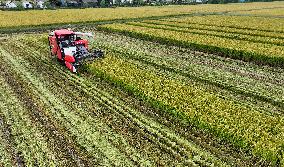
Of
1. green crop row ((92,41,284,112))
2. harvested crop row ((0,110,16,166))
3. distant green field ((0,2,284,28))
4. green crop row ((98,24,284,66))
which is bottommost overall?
harvested crop row ((0,110,16,166))

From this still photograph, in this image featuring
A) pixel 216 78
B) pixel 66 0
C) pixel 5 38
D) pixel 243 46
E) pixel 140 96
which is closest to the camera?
pixel 140 96

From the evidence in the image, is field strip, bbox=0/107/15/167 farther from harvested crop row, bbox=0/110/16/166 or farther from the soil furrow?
the soil furrow

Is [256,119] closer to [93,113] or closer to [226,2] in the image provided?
[93,113]

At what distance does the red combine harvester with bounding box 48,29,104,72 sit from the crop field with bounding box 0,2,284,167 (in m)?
0.50

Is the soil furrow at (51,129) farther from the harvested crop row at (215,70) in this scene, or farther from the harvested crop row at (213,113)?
the harvested crop row at (215,70)

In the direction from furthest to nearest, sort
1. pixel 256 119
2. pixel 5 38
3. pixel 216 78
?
pixel 5 38
pixel 216 78
pixel 256 119

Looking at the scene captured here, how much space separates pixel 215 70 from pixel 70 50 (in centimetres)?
928

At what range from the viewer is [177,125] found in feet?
41.2

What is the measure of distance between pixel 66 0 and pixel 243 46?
93980 millimetres

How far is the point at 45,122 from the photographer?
13070 mm

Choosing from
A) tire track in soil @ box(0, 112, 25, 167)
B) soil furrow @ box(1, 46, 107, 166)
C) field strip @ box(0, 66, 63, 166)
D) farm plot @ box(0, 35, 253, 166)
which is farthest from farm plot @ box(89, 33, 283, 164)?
tire track in soil @ box(0, 112, 25, 167)

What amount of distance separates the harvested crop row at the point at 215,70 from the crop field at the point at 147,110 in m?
0.06

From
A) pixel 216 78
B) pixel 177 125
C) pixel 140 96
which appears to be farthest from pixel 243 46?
pixel 177 125

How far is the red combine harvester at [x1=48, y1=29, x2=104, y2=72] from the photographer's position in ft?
65.6
